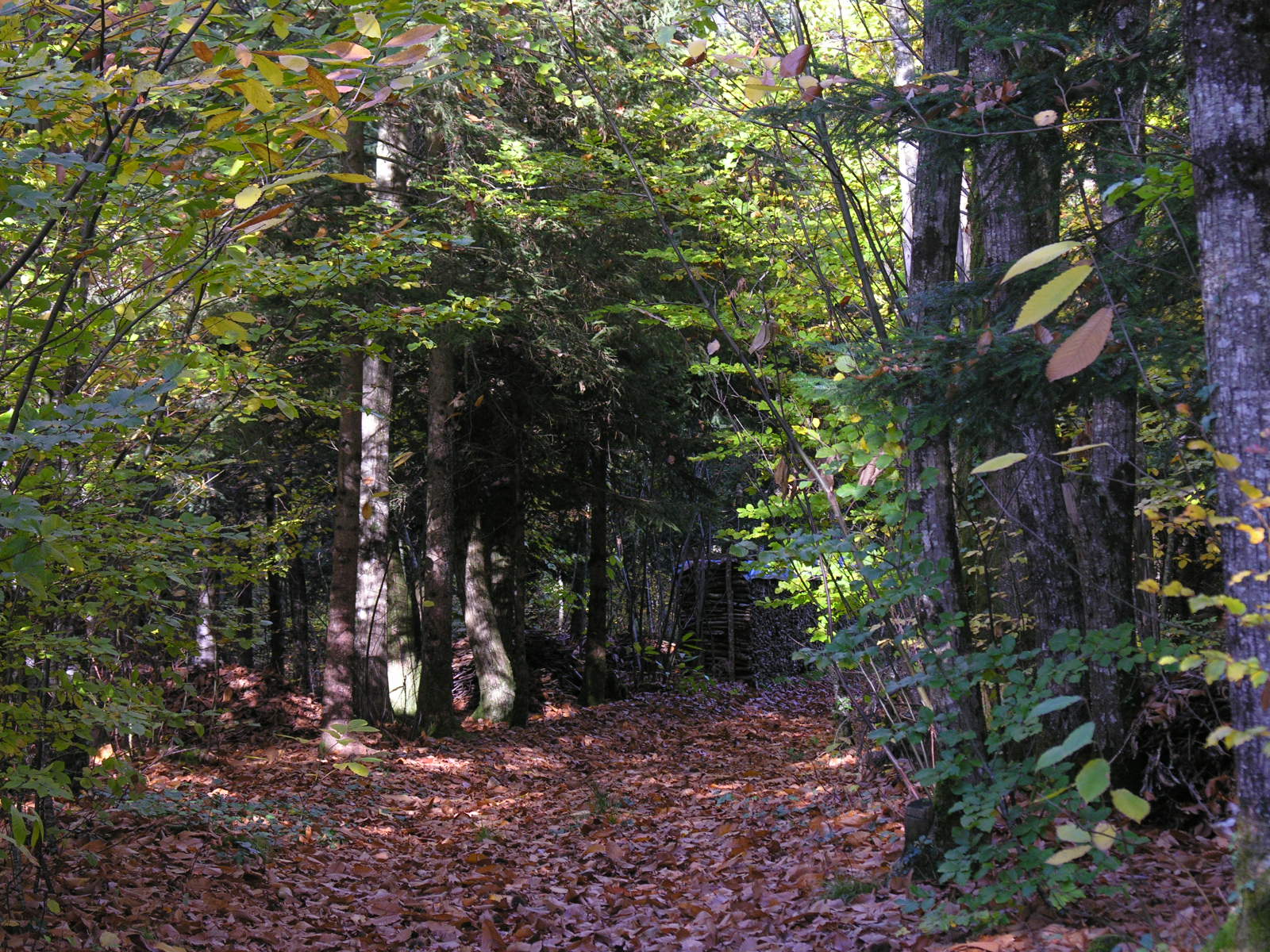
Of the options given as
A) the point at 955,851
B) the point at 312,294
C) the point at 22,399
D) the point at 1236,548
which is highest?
the point at 312,294

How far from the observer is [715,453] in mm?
10398

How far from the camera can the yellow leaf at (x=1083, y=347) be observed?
67.8 inches

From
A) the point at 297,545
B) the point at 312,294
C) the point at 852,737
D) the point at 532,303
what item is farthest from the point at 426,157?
the point at 852,737

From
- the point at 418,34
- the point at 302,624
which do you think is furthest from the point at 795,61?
the point at 302,624

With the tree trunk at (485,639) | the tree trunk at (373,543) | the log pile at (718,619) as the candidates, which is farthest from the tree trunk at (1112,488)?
the log pile at (718,619)

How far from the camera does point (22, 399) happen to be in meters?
2.73

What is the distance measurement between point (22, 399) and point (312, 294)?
535 centimetres

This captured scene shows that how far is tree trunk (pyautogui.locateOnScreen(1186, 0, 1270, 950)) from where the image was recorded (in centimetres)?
250

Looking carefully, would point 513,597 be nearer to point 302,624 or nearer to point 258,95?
point 302,624

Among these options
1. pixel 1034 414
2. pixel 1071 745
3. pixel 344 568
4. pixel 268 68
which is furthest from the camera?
pixel 344 568

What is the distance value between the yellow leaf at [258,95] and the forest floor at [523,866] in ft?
10.3

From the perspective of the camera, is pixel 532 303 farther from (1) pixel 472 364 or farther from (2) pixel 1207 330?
(2) pixel 1207 330

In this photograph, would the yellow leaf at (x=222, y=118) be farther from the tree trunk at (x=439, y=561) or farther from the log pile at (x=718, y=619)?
the log pile at (x=718, y=619)

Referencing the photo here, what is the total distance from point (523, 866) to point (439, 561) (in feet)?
19.8
